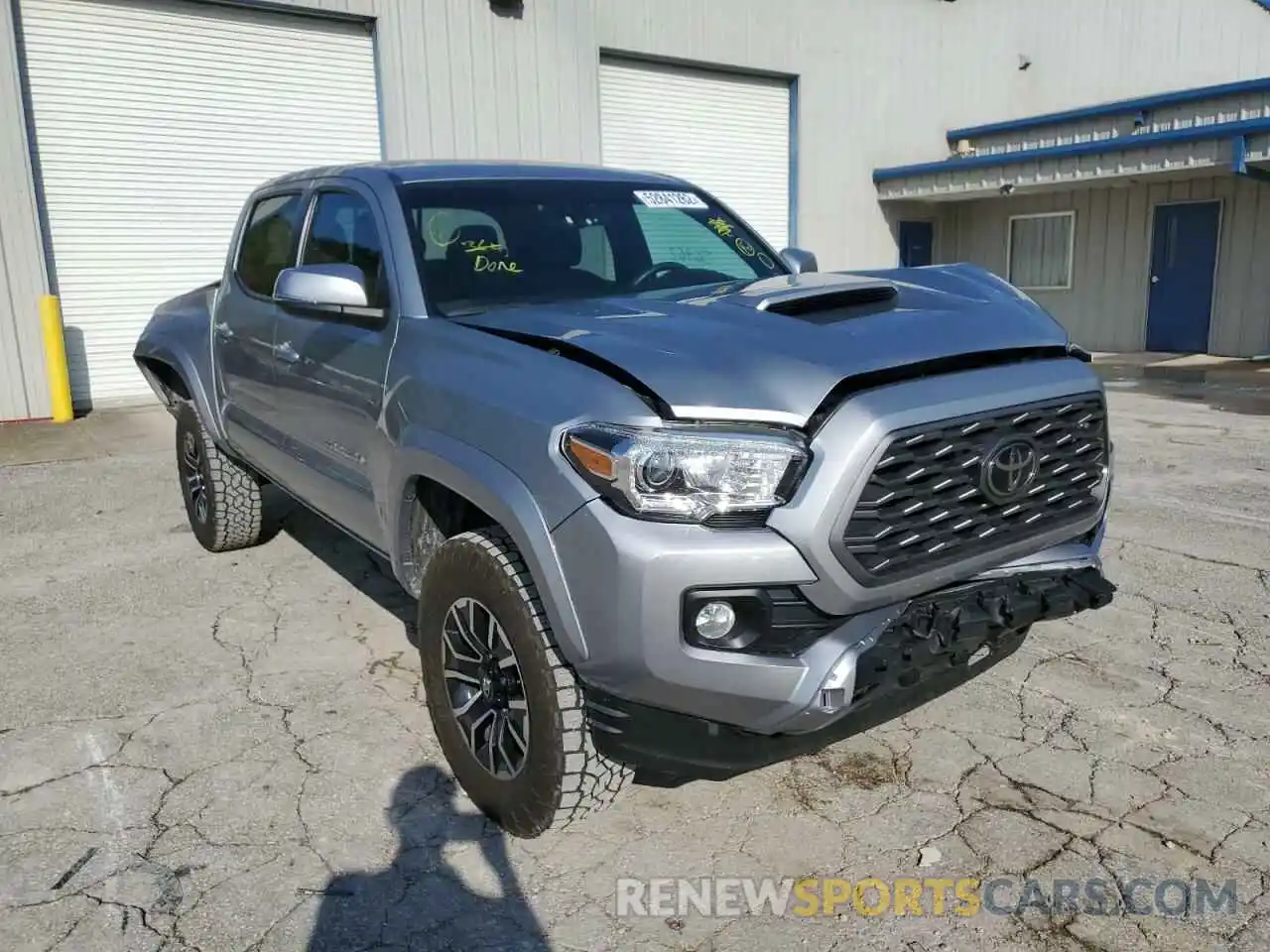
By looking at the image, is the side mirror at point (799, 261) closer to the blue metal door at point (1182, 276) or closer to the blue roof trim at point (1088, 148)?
the blue roof trim at point (1088, 148)

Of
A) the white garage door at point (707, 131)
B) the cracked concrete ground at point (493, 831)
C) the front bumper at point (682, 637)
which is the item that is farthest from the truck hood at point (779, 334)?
the white garage door at point (707, 131)

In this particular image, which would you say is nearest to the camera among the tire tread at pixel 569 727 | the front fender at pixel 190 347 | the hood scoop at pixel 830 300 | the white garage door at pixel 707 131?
the tire tread at pixel 569 727

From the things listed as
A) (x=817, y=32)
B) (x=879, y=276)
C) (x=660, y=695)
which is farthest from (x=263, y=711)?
(x=817, y=32)

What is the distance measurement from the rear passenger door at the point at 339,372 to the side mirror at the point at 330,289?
0.05 m

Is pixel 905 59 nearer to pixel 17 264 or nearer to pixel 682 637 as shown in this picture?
pixel 17 264

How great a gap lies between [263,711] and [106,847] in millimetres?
865

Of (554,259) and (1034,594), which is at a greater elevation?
(554,259)

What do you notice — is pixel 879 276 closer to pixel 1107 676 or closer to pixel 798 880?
pixel 1107 676

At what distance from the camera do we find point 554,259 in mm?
3482

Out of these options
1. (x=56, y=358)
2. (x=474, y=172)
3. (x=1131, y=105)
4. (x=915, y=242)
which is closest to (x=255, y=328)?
(x=474, y=172)

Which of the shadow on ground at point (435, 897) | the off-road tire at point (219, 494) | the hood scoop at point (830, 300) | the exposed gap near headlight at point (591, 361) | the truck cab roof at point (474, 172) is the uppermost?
the truck cab roof at point (474, 172)

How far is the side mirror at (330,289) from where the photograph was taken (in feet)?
10.3

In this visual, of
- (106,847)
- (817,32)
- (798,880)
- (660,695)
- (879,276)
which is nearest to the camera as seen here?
(660,695)

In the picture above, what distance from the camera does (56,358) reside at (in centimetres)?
1045
